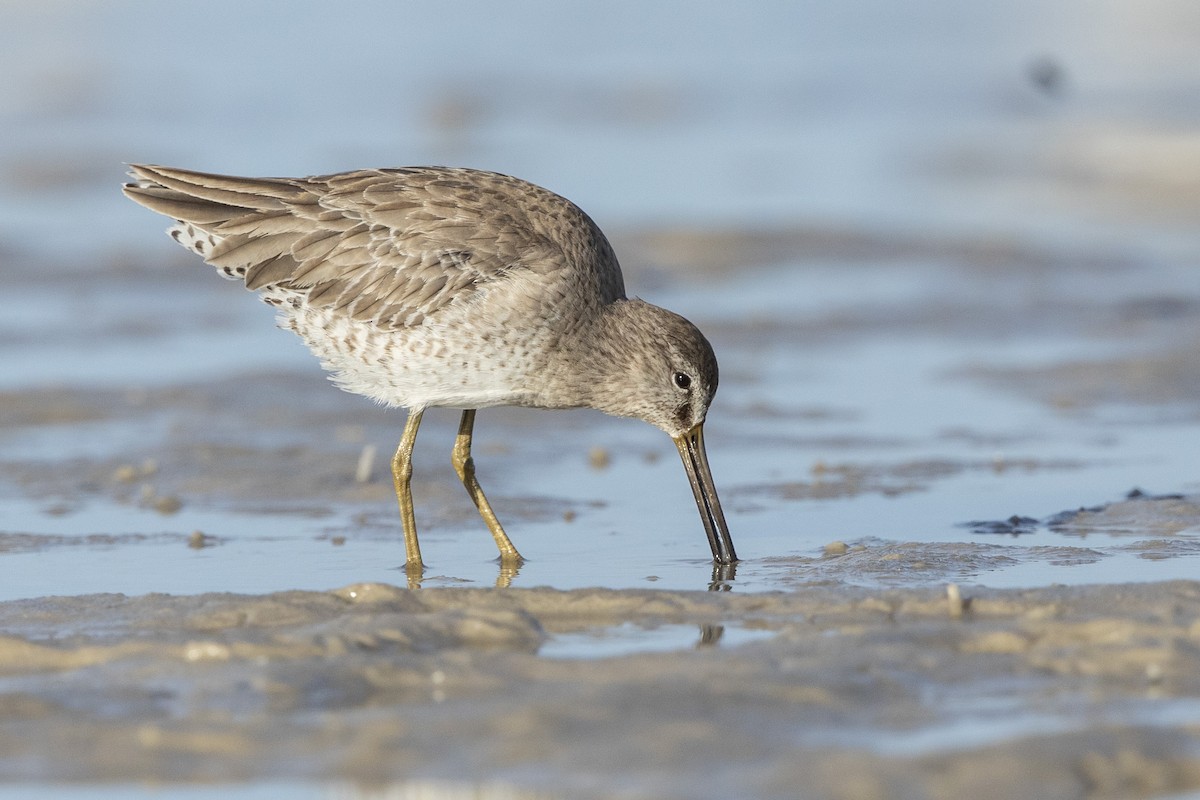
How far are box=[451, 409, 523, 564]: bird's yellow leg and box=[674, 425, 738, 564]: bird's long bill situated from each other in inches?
31.9

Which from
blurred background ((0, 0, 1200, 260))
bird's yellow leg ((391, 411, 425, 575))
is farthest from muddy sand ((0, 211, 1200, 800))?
blurred background ((0, 0, 1200, 260))

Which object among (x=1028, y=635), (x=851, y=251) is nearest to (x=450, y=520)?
(x=1028, y=635)

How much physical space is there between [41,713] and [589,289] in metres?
3.47

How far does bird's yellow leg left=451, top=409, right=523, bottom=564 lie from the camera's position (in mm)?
7543

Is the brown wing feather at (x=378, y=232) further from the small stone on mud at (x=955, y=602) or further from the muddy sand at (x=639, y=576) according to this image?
the small stone on mud at (x=955, y=602)

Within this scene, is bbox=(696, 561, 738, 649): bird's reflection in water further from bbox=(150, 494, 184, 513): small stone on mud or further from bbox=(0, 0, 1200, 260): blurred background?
bbox=(0, 0, 1200, 260): blurred background

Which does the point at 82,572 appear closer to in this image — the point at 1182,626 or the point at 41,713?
the point at 41,713

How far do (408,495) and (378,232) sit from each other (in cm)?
116

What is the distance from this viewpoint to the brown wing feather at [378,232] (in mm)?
7723

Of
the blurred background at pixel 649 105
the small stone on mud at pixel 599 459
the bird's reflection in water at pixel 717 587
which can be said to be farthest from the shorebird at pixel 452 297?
the blurred background at pixel 649 105

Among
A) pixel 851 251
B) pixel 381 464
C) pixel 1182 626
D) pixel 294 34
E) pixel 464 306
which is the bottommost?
pixel 1182 626

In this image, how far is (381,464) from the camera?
9328 millimetres

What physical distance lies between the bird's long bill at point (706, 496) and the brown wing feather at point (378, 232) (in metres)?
1.02

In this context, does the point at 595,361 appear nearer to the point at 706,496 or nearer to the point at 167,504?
the point at 706,496
